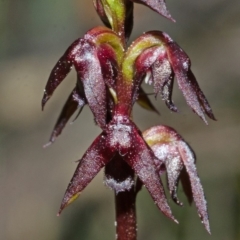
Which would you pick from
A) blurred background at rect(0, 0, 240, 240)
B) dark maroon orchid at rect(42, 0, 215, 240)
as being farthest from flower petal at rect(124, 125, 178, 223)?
blurred background at rect(0, 0, 240, 240)

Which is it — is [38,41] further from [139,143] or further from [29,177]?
[139,143]

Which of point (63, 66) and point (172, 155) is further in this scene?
point (172, 155)

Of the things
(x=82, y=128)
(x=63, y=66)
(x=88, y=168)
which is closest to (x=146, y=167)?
(x=88, y=168)

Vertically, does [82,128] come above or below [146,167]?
above

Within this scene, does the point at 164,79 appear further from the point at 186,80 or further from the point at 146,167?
the point at 146,167

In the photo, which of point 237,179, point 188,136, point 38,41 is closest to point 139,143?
point 237,179

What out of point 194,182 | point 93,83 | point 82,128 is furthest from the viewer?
point 82,128
